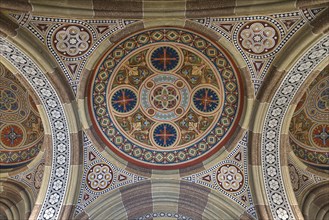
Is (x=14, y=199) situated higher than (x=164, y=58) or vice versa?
(x=164, y=58)

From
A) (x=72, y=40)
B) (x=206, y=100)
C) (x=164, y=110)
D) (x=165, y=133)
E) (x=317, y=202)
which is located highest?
(x=72, y=40)

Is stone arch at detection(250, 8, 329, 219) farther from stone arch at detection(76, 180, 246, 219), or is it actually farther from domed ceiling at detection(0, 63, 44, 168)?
domed ceiling at detection(0, 63, 44, 168)

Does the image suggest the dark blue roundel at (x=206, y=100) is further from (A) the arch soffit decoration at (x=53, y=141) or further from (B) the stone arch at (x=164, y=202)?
(A) the arch soffit decoration at (x=53, y=141)

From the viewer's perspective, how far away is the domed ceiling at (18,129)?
7.84 meters

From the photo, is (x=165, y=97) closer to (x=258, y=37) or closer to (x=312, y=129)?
(x=258, y=37)

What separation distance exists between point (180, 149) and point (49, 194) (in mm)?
2862

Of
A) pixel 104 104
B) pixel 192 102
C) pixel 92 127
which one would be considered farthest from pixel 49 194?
pixel 192 102

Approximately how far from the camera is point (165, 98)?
7246mm

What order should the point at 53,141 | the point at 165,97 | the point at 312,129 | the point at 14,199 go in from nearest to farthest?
the point at 53,141 < the point at 165,97 < the point at 14,199 < the point at 312,129

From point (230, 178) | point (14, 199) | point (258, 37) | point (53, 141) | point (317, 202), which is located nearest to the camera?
point (258, 37)

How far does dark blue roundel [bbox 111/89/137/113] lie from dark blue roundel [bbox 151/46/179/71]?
0.82 metres

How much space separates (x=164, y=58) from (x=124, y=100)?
123cm

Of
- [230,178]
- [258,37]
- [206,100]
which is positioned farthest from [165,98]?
[258,37]

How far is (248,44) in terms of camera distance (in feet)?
20.6
